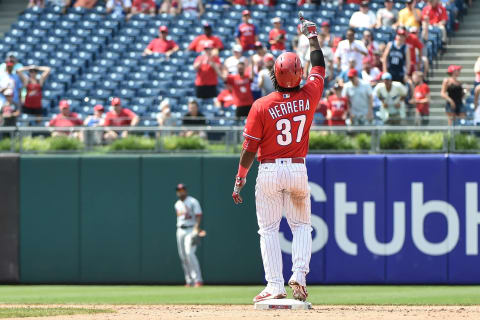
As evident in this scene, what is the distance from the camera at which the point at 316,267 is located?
611 inches

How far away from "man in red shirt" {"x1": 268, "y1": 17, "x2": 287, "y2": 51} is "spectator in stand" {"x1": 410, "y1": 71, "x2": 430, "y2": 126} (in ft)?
8.68

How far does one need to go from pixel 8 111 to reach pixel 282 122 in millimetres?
9217

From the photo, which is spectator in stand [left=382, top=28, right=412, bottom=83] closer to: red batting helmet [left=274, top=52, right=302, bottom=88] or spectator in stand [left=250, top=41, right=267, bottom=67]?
spectator in stand [left=250, top=41, right=267, bottom=67]

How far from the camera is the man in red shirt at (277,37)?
18.5 metres

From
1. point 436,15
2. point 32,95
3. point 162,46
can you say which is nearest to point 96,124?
point 32,95

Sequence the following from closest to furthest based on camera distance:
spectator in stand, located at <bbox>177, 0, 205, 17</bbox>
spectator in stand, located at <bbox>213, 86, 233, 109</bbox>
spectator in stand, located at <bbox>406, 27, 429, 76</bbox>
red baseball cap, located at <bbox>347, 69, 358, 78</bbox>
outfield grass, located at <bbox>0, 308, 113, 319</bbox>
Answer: outfield grass, located at <bbox>0, 308, 113, 319</bbox>, red baseball cap, located at <bbox>347, 69, 358, 78</bbox>, spectator in stand, located at <bbox>406, 27, 429, 76</bbox>, spectator in stand, located at <bbox>213, 86, 233, 109</bbox>, spectator in stand, located at <bbox>177, 0, 205, 17</bbox>

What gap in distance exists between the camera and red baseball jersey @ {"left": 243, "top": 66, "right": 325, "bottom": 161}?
8812mm

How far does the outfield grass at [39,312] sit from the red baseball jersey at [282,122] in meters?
2.24

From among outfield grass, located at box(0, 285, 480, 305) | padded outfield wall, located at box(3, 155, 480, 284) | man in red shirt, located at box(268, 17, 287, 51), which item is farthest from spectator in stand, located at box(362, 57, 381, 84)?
outfield grass, located at box(0, 285, 480, 305)

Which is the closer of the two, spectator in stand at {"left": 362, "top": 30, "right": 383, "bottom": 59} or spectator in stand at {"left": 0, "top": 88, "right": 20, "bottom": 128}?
spectator in stand at {"left": 0, "top": 88, "right": 20, "bottom": 128}

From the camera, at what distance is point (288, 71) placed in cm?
886

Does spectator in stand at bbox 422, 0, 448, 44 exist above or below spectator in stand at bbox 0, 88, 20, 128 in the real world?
above

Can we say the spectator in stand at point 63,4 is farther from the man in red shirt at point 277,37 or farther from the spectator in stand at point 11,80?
the man in red shirt at point 277,37

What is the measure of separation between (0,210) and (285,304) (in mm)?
8426
